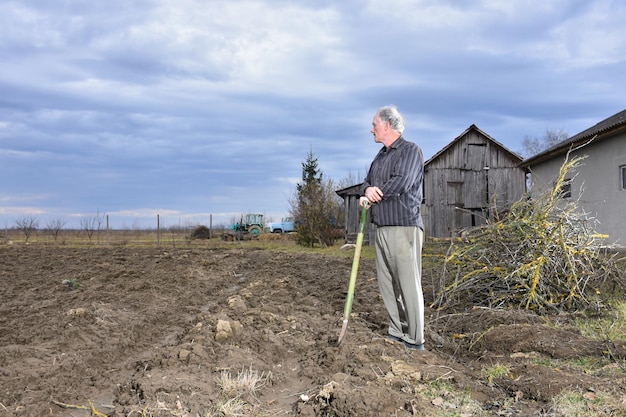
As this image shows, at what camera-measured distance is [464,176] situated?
22812 millimetres

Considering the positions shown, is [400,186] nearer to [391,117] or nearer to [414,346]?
[391,117]

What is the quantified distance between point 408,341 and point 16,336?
14.6ft

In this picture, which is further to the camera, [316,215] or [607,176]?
[316,215]

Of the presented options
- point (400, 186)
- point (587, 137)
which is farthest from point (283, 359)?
point (587, 137)

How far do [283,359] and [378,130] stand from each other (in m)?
2.27

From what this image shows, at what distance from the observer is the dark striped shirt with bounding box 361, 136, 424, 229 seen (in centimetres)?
478

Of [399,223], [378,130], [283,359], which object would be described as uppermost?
[378,130]

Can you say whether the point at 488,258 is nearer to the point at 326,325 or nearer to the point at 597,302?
the point at 597,302

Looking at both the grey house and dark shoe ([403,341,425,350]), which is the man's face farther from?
the grey house

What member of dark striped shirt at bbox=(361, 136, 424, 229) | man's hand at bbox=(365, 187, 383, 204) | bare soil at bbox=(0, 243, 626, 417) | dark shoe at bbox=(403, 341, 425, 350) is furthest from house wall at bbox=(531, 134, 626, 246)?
man's hand at bbox=(365, 187, 383, 204)

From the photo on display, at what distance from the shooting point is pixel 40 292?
967 cm

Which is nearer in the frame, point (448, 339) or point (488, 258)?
point (448, 339)

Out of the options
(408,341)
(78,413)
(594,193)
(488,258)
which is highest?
(594,193)

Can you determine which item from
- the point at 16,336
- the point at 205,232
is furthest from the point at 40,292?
the point at 205,232
